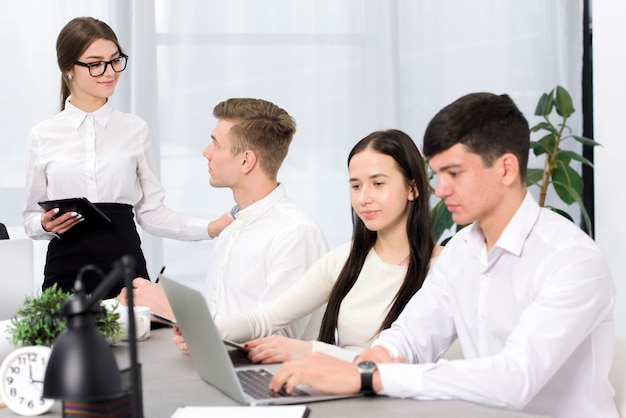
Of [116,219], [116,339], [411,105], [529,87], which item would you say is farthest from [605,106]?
[116,339]

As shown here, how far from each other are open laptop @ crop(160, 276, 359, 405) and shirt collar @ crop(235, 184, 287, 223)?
0.90 meters

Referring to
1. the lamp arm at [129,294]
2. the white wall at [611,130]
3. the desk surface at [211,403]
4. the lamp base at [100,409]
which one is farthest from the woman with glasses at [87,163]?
the white wall at [611,130]

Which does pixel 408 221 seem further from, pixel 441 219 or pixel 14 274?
pixel 441 219

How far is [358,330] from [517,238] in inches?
25.4

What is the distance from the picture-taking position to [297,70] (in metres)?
4.47

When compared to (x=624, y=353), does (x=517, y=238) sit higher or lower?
higher

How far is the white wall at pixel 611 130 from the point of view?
4508 millimetres

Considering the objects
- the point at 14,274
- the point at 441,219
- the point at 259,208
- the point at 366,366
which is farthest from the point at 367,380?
the point at 441,219

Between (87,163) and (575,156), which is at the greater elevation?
(87,163)

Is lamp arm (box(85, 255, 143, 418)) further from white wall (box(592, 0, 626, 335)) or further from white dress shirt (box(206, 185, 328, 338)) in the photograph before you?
white wall (box(592, 0, 626, 335))

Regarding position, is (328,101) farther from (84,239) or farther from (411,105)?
(84,239)

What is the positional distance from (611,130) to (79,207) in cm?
289

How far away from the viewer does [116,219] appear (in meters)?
3.16

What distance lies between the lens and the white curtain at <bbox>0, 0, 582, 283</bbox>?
4020mm
